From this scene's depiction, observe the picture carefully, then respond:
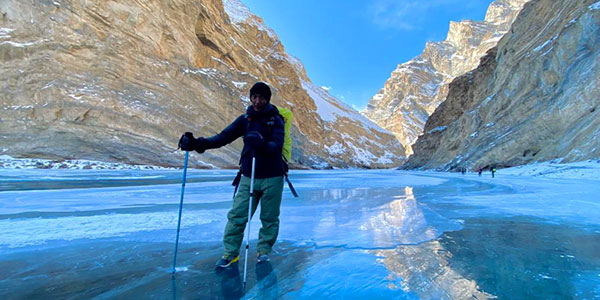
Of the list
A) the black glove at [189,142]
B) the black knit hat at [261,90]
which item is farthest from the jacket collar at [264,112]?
the black glove at [189,142]

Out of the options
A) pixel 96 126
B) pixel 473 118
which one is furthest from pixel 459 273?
pixel 473 118

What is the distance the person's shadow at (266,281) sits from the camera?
6.88ft

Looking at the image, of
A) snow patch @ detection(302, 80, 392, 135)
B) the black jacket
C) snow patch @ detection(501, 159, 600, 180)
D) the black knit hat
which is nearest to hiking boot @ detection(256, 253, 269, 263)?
the black jacket

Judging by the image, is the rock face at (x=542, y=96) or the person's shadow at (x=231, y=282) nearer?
the person's shadow at (x=231, y=282)

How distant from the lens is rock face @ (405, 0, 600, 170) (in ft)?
69.8

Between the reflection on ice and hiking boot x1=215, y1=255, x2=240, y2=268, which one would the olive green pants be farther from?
the reflection on ice

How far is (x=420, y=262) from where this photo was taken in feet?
8.66

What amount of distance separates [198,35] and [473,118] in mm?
47087

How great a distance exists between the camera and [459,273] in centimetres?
235

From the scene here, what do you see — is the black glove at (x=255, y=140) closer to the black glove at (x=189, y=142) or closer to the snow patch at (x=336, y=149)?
the black glove at (x=189, y=142)

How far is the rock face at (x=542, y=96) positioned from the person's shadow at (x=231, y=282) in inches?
899

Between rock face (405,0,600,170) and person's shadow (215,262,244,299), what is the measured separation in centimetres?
2282

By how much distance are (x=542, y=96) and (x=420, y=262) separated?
3231 cm

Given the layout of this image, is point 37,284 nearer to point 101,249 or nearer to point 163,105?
point 101,249
